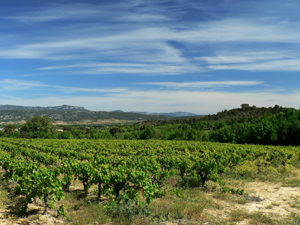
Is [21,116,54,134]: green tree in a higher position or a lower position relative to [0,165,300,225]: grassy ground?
lower

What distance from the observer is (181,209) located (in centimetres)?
745

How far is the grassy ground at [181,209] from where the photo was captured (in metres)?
6.81

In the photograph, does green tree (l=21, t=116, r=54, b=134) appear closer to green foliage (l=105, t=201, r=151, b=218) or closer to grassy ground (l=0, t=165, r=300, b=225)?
grassy ground (l=0, t=165, r=300, b=225)

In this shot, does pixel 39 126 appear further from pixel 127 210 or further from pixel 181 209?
pixel 181 209

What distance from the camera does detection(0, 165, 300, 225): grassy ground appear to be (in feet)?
22.3

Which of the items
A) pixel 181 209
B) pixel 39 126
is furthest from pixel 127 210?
pixel 39 126

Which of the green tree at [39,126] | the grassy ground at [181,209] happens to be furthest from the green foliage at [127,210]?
the green tree at [39,126]

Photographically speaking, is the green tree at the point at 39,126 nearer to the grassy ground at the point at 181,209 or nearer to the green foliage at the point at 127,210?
the grassy ground at the point at 181,209

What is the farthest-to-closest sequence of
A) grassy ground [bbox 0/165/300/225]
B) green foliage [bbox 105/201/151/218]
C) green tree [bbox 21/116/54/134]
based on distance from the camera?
green tree [bbox 21/116/54/134] → green foliage [bbox 105/201/151/218] → grassy ground [bbox 0/165/300/225]

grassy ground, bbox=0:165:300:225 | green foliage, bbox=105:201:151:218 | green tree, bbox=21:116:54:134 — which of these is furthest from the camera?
green tree, bbox=21:116:54:134

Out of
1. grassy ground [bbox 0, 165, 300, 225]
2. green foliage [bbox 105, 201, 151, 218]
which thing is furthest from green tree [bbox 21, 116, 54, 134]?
green foliage [bbox 105, 201, 151, 218]

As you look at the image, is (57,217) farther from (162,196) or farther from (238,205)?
(238,205)

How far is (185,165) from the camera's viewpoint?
12.1 meters

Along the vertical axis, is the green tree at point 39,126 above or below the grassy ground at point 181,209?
below
